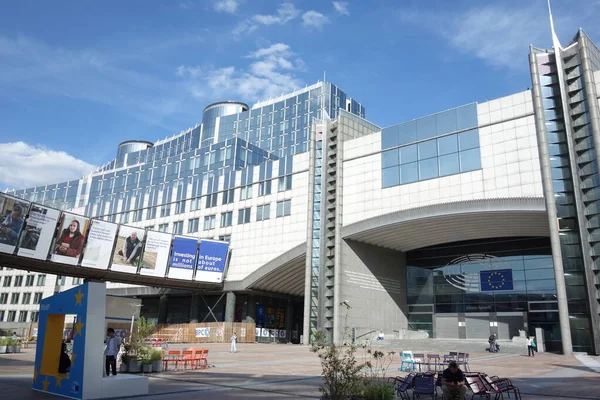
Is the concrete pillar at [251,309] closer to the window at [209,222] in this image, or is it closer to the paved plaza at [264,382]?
the window at [209,222]

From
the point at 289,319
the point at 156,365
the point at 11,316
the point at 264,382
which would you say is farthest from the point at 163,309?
the point at 264,382

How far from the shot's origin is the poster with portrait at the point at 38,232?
41.9m

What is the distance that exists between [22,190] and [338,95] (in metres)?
76.1

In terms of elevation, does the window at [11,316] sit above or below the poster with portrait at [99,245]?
below

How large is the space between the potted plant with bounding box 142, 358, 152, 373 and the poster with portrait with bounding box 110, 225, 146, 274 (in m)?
30.9

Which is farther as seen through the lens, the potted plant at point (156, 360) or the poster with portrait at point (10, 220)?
the poster with portrait at point (10, 220)

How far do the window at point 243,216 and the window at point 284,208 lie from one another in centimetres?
495

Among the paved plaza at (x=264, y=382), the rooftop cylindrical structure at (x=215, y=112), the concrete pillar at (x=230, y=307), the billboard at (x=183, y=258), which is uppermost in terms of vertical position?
the rooftop cylindrical structure at (x=215, y=112)

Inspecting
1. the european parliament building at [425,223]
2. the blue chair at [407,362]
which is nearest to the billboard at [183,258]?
the european parliament building at [425,223]

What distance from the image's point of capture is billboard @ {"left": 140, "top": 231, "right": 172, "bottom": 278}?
51.3m

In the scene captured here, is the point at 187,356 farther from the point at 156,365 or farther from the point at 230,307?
the point at 230,307

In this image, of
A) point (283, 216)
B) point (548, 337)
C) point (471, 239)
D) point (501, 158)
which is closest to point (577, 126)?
point (501, 158)

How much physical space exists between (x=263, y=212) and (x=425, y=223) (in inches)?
764

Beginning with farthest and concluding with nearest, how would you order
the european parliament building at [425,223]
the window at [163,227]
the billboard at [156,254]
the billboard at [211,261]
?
the window at [163,227]
the billboard at [211,261]
the billboard at [156,254]
the european parliament building at [425,223]
